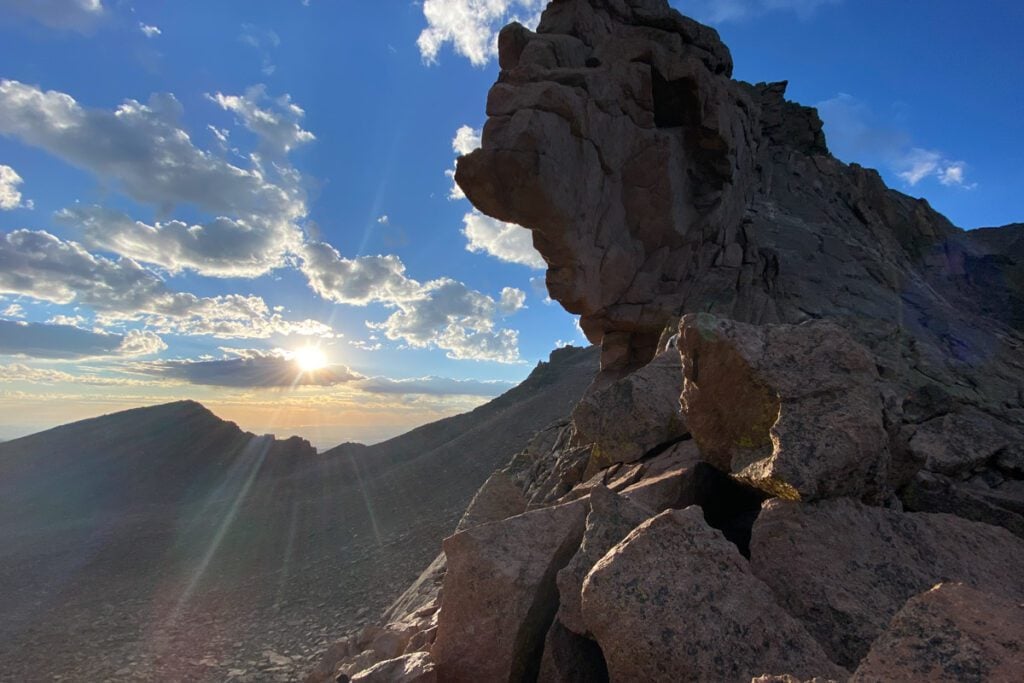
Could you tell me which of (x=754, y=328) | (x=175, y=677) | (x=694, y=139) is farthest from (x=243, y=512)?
(x=754, y=328)

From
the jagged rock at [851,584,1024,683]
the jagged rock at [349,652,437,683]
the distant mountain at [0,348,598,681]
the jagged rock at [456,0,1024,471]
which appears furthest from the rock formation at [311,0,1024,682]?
the distant mountain at [0,348,598,681]

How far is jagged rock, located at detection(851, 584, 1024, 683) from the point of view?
3086 millimetres

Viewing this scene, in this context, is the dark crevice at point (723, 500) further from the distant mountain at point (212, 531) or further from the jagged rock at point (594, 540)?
the distant mountain at point (212, 531)

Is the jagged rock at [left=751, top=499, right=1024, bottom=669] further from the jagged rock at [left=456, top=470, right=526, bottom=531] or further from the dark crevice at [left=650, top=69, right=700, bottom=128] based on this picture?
the dark crevice at [left=650, top=69, right=700, bottom=128]

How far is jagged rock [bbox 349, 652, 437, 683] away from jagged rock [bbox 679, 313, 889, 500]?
14.9 feet

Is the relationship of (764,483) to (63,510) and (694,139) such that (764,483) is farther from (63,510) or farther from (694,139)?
(63,510)

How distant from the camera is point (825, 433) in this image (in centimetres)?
627

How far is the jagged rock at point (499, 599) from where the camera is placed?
20.0 feet

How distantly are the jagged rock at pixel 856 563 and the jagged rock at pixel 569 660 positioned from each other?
6.66ft

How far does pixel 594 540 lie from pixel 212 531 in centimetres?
4349

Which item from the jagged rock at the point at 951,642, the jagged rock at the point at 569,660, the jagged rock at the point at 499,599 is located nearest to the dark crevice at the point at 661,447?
the jagged rock at the point at 499,599

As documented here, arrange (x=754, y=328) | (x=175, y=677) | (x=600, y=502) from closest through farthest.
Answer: (x=600, y=502) → (x=754, y=328) → (x=175, y=677)

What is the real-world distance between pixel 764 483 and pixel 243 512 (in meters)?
48.0

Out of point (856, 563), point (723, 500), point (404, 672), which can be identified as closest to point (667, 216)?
point (723, 500)
